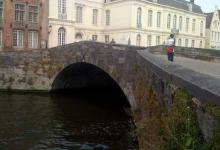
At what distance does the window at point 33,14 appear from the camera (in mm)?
29938

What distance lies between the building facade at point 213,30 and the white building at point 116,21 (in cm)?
1058

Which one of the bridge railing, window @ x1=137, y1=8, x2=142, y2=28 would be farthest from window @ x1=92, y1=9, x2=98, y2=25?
the bridge railing

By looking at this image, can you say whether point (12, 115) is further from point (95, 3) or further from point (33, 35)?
point (95, 3)

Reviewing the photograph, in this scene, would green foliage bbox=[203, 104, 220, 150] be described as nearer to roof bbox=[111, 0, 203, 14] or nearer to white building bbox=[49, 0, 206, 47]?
white building bbox=[49, 0, 206, 47]

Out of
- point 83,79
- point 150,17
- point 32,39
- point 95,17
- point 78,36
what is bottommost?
point 83,79

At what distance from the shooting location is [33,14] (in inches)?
1185

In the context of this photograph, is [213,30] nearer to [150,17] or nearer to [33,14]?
[150,17]

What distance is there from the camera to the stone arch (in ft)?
70.7

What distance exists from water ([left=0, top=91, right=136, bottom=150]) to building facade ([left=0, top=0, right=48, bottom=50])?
35.6 feet

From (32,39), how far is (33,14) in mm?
2178

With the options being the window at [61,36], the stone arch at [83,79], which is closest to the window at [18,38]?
the window at [61,36]

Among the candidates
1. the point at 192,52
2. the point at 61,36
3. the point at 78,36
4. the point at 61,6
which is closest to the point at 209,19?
the point at 78,36

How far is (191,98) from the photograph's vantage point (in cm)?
401

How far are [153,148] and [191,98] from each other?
74.3 inches
